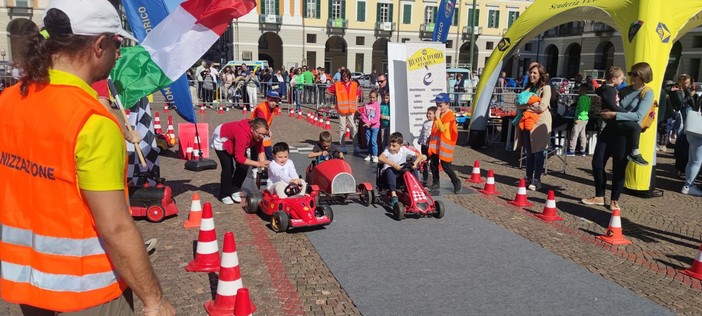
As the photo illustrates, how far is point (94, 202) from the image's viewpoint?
1.69 m

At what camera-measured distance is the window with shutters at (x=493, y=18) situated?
56719 millimetres

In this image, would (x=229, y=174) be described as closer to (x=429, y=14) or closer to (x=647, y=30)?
(x=647, y=30)

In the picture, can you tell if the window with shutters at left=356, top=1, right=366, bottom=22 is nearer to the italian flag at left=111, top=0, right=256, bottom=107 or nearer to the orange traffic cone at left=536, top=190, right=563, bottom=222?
the italian flag at left=111, top=0, right=256, bottom=107

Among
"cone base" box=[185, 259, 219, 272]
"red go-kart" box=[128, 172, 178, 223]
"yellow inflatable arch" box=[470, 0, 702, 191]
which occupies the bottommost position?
"cone base" box=[185, 259, 219, 272]

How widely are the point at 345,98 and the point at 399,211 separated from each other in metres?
5.57

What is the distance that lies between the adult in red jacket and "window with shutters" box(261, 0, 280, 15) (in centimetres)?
4289

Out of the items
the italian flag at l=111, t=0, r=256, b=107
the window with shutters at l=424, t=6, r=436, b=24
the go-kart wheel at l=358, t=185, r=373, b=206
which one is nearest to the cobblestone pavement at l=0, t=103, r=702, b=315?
the go-kart wheel at l=358, t=185, r=373, b=206

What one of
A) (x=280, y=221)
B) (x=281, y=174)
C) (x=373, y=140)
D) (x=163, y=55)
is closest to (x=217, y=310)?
(x=280, y=221)

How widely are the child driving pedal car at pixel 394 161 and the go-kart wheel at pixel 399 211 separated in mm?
357

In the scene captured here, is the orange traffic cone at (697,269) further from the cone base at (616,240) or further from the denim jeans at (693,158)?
the denim jeans at (693,158)

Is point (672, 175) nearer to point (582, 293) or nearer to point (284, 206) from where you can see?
point (582, 293)

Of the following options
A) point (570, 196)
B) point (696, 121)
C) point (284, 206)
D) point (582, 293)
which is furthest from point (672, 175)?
point (284, 206)

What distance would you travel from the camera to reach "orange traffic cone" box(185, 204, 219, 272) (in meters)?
4.71

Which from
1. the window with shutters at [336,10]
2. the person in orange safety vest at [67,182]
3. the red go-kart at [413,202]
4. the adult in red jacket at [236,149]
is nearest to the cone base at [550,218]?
the red go-kart at [413,202]
